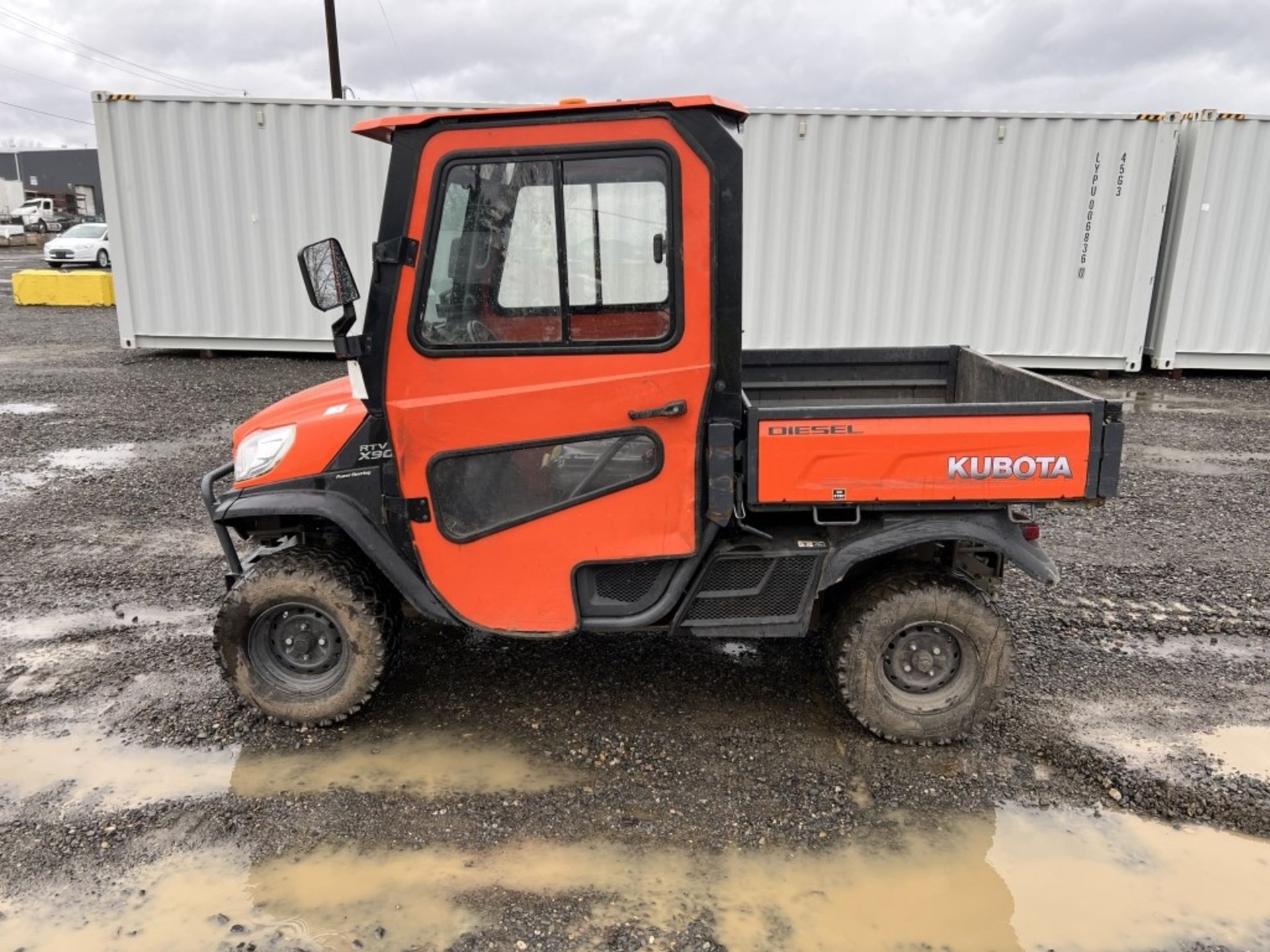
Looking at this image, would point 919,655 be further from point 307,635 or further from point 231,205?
point 231,205

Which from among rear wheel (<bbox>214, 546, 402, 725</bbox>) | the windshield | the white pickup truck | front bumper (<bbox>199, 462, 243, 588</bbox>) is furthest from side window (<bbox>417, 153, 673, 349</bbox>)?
the white pickup truck

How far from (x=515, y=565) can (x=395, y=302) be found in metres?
1.02

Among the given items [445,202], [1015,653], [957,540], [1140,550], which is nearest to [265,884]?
[445,202]

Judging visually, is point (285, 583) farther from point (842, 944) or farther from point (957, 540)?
point (957, 540)

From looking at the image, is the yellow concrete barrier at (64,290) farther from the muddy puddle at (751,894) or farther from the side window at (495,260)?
the muddy puddle at (751,894)

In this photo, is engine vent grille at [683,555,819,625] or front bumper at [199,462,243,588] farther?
front bumper at [199,462,243,588]

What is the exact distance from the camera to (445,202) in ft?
9.77

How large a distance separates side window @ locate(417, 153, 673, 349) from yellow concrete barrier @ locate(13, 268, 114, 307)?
18161 millimetres

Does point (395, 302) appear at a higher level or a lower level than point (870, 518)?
higher

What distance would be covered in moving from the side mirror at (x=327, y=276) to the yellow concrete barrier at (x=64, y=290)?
18.1m

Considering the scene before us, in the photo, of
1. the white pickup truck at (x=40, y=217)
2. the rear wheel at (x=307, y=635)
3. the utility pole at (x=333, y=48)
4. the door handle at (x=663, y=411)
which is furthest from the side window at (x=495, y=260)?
the white pickup truck at (x=40, y=217)

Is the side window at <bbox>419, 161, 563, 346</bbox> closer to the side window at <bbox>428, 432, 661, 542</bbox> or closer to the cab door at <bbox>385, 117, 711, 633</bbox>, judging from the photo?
the cab door at <bbox>385, 117, 711, 633</bbox>

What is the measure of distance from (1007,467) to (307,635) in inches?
106

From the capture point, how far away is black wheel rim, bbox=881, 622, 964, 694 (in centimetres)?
338
